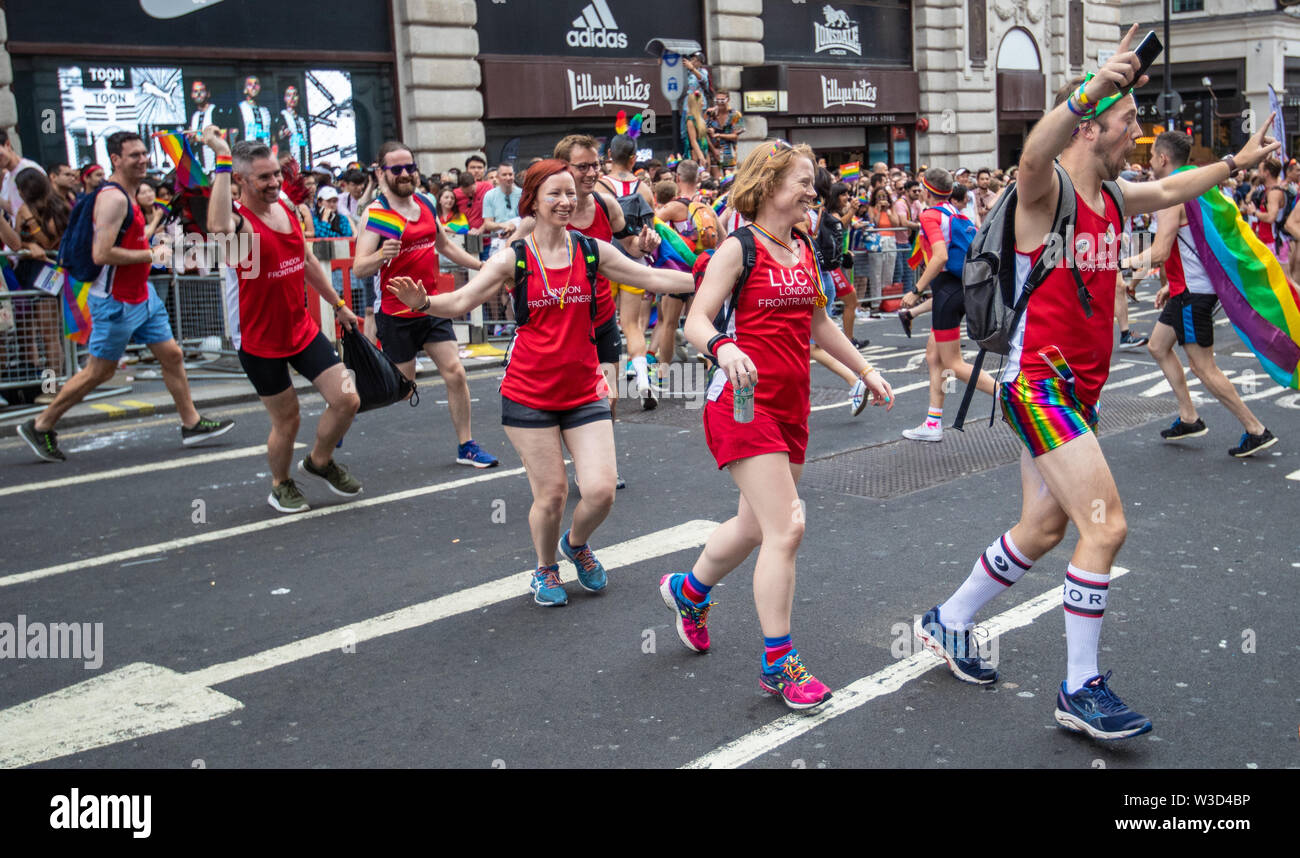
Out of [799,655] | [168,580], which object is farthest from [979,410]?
[168,580]

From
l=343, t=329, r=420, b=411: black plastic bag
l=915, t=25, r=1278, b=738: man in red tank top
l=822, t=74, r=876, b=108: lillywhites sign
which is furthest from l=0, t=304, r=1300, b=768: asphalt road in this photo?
l=822, t=74, r=876, b=108: lillywhites sign

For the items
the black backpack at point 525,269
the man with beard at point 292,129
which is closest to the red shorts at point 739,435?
the black backpack at point 525,269

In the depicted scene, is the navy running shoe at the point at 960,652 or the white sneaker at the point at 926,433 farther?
the white sneaker at the point at 926,433

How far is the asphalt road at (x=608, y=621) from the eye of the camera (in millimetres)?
3977

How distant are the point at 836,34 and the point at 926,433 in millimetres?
21668

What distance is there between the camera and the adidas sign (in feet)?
73.6

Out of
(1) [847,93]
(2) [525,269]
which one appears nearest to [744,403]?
(2) [525,269]

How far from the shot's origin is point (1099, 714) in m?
3.79

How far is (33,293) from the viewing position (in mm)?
10508

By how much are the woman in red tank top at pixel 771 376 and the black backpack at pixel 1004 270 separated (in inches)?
20.6

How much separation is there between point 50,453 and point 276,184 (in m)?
3.30

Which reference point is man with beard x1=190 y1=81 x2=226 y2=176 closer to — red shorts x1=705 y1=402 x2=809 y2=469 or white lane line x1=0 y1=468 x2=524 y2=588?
white lane line x1=0 y1=468 x2=524 y2=588

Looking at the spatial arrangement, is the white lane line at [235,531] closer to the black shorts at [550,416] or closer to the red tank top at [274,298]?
the red tank top at [274,298]
